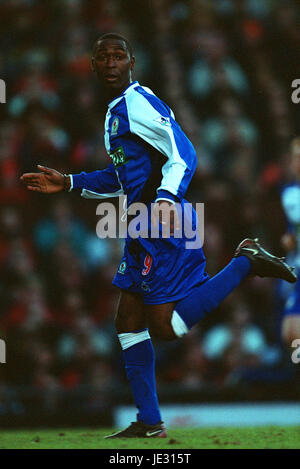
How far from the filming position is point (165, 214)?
3.76 m

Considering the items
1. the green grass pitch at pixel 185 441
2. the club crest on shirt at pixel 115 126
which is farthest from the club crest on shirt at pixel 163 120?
the green grass pitch at pixel 185 441

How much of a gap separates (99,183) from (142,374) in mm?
1021

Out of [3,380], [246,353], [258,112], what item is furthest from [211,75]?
[3,380]

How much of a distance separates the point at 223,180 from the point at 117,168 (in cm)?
451

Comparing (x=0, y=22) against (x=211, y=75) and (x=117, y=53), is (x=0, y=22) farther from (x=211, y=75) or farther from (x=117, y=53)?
(x=117, y=53)

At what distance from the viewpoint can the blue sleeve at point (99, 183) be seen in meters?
4.44

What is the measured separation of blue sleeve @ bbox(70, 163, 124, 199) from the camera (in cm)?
444

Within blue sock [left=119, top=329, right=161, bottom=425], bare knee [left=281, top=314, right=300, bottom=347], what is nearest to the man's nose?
blue sock [left=119, top=329, right=161, bottom=425]

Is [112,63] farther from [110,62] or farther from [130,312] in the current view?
[130,312]

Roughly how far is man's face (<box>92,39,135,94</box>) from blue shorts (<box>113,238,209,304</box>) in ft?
2.53

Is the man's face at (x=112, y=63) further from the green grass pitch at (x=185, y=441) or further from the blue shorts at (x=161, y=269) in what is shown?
the green grass pitch at (x=185, y=441)

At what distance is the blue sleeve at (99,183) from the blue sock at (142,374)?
77cm

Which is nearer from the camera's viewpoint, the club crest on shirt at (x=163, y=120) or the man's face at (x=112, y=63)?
the club crest on shirt at (x=163, y=120)

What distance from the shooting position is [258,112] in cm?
941
